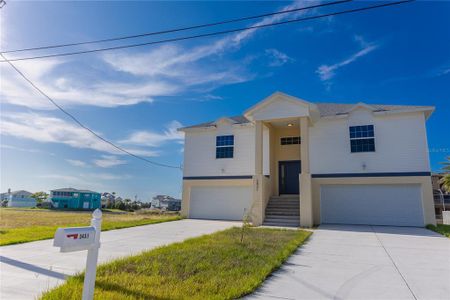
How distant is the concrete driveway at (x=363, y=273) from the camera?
359cm

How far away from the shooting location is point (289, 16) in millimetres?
7387

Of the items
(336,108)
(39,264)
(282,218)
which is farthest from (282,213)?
(39,264)

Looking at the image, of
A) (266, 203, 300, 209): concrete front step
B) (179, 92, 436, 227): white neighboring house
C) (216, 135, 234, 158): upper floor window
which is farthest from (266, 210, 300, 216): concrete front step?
(216, 135, 234, 158): upper floor window

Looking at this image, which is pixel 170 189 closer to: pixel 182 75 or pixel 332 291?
pixel 182 75

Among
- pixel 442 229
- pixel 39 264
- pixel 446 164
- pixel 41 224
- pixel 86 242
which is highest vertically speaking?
pixel 446 164

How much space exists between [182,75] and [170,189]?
1983 centimetres

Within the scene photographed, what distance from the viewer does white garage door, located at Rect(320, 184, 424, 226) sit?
12.0 metres

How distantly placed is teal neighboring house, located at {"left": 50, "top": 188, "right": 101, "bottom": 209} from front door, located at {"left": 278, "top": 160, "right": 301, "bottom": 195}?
38.3m

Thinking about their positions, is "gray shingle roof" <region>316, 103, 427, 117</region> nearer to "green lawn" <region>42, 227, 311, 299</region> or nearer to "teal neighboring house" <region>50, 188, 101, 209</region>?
"green lawn" <region>42, 227, 311, 299</region>

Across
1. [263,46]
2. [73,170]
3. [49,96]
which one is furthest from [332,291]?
[73,170]

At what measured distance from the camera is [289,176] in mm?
14875

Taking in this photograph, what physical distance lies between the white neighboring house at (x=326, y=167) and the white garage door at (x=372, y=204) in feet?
0.13

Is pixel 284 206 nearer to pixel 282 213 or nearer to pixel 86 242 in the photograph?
pixel 282 213

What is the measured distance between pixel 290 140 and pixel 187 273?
1212cm
